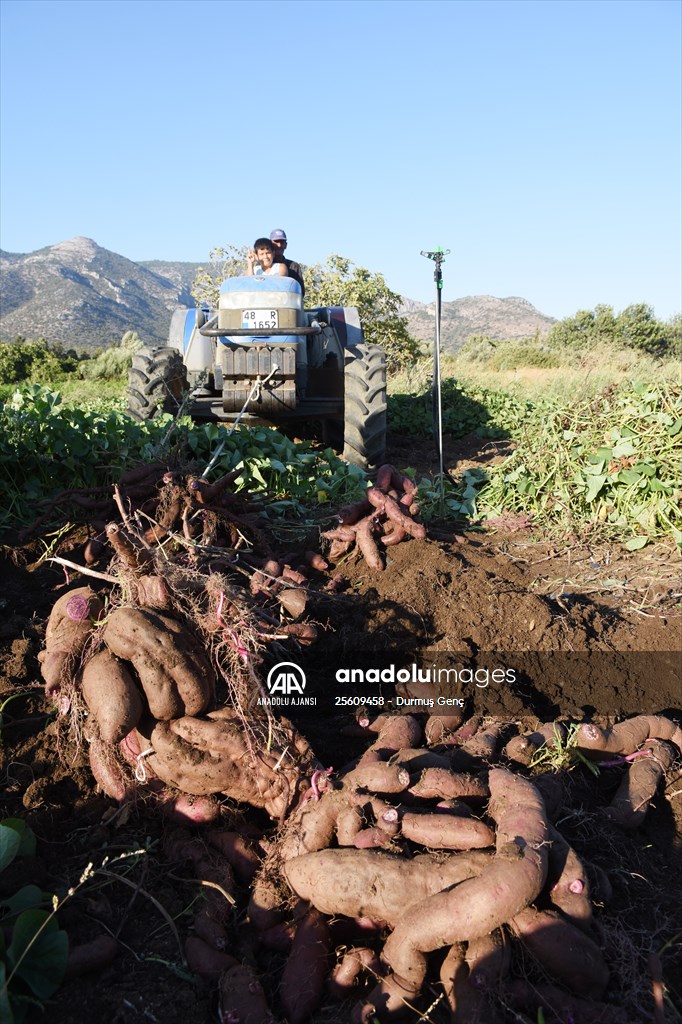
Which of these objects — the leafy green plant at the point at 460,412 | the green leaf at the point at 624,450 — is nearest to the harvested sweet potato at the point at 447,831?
the green leaf at the point at 624,450

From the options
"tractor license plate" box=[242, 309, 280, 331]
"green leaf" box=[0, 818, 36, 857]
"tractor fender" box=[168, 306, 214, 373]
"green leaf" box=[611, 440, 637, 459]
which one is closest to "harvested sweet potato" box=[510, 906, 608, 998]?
"green leaf" box=[0, 818, 36, 857]

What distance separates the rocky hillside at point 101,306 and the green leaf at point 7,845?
56.7 meters

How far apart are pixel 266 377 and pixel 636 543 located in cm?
373

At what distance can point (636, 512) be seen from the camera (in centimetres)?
527

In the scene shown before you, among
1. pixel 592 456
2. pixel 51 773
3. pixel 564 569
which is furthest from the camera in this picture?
pixel 592 456

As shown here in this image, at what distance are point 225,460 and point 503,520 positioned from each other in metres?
2.15

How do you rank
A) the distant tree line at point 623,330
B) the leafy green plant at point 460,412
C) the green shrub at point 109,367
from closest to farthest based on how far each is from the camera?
1. the leafy green plant at point 460,412
2. the green shrub at point 109,367
3. the distant tree line at point 623,330

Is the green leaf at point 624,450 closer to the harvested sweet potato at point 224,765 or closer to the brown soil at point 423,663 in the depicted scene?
the brown soil at point 423,663

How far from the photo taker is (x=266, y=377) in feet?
23.0

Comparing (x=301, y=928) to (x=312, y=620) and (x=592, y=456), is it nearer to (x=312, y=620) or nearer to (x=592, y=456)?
(x=312, y=620)

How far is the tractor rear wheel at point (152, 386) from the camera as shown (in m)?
7.28

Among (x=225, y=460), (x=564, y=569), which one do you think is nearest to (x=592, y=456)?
(x=564, y=569)

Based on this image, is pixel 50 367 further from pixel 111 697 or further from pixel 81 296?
pixel 81 296

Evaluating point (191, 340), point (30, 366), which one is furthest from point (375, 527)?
point (30, 366)
